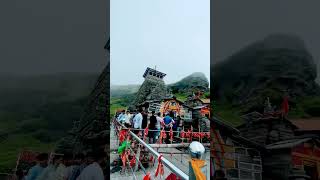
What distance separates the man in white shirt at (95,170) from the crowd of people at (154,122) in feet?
1.39

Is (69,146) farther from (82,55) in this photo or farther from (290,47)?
(290,47)

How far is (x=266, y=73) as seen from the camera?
343 centimetres

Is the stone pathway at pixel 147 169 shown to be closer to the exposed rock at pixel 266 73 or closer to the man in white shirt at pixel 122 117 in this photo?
the man in white shirt at pixel 122 117

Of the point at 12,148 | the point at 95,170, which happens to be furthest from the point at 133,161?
the point at 12,148

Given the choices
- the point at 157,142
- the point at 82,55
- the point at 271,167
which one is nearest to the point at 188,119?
the point at 157,142

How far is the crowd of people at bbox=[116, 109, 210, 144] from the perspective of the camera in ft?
12.8

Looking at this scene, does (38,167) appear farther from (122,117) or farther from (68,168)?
(122,117)

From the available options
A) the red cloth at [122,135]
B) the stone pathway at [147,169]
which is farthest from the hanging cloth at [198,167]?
the red cloth at [122,135]

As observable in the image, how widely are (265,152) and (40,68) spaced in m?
2.04

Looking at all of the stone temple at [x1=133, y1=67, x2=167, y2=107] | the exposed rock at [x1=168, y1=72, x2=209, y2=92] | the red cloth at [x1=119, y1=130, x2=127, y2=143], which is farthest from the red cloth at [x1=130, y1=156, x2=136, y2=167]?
the exposed rock at [x1=168, y1=72, x2=209, y2=92]

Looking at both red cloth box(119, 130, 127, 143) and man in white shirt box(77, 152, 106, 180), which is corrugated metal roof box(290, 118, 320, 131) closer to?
red cloth box(119, 130, 127, 143)

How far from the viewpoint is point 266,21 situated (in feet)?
10.9

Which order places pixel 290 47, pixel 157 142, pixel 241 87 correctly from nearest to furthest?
pixel 290 47 → pixel 241 87 → pixel 157 142

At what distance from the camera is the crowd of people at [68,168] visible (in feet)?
11.0
